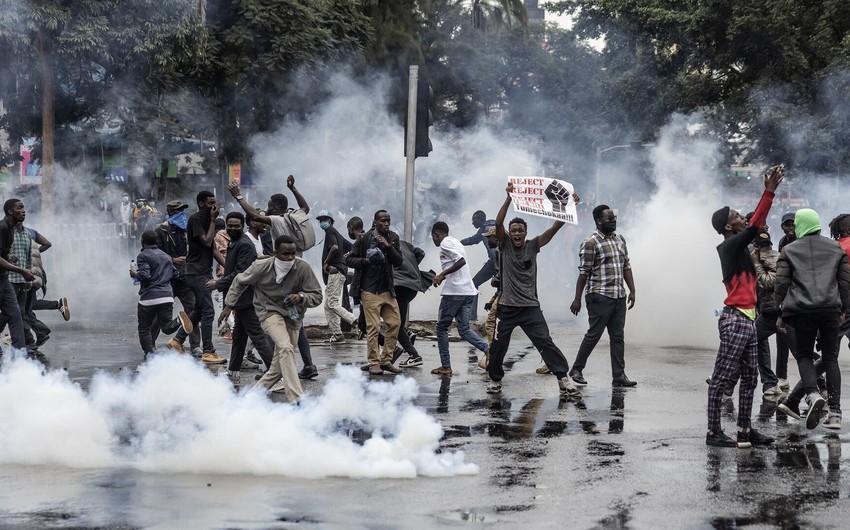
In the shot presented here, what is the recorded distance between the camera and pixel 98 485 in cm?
616

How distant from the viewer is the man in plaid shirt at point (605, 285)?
32.8 ft

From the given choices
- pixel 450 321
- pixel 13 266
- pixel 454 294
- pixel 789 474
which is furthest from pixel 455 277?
pixel 789 474

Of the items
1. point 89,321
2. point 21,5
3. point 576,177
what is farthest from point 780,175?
point 576,177

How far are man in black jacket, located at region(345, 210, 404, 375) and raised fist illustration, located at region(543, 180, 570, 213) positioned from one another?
4.77 ft

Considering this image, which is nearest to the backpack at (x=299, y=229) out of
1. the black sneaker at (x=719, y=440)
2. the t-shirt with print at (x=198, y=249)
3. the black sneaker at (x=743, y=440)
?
the t-shirt with print at (x=198, y=249)

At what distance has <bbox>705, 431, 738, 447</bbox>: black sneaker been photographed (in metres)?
7.38

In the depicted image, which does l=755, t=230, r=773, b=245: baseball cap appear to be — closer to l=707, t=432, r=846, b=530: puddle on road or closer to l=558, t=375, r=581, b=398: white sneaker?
l=558, t=375, r=581, b=398: white sneaker

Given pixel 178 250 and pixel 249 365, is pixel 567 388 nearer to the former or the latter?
pixel 249 365

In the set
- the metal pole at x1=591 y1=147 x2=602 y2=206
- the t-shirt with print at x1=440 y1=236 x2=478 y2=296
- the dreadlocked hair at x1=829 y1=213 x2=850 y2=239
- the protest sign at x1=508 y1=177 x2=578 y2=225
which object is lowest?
the t-shirt with print at x1=440 y1=236 x2=478 y2=296

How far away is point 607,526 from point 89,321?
37.4 ft

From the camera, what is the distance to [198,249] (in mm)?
11414

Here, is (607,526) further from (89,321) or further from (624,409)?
(89,321)

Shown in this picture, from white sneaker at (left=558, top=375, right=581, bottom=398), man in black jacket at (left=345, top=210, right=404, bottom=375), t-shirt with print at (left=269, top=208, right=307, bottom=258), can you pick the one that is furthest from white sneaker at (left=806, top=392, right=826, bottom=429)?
t-shirt with print at (left=269, top=208, right=307, bottom=258)

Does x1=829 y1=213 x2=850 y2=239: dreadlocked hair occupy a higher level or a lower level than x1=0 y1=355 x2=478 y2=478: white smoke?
higher
